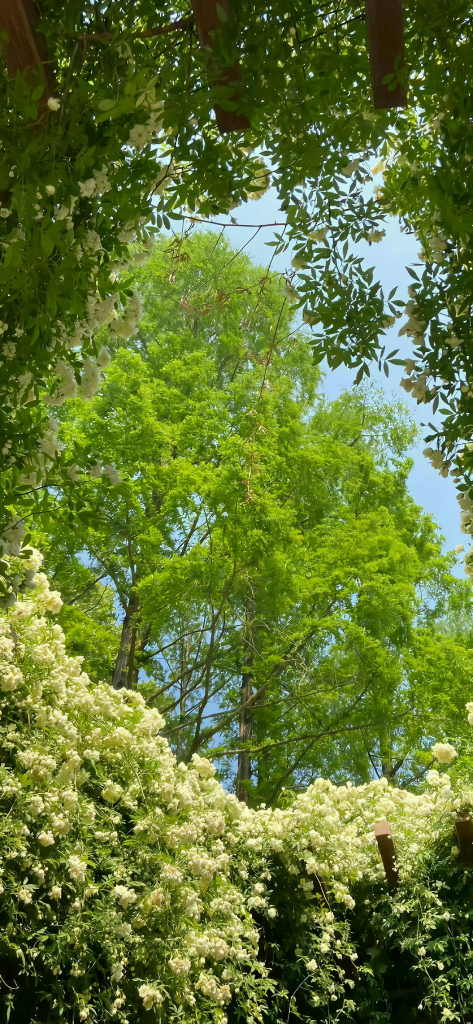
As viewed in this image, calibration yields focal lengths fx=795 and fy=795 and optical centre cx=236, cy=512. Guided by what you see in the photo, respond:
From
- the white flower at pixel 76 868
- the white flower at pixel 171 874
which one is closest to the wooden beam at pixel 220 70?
the white flower at pixel 76 868

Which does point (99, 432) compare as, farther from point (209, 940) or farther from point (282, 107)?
point (282, 107)

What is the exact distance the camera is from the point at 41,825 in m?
2.62

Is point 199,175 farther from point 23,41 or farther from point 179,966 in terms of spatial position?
point 179,966

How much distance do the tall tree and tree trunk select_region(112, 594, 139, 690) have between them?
28mm

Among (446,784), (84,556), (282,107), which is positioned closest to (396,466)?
(84,556)

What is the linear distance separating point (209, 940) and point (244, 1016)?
0.53m

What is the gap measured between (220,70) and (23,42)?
42 cm

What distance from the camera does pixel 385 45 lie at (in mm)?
1736

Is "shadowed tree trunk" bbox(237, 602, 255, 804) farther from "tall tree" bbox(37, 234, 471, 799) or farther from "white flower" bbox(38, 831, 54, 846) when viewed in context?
"white flower" bbox(38, 831, 54, 846)

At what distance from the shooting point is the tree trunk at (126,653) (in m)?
8.88

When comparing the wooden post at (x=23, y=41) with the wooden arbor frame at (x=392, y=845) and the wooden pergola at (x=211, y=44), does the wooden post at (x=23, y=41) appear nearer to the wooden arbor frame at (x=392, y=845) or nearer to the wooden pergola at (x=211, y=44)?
the wooden pergola at (x=211, y=44)

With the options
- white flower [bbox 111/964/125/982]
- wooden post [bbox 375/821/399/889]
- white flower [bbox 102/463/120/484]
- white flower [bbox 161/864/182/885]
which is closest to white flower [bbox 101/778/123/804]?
white flower [bbox 161/864/182/885]

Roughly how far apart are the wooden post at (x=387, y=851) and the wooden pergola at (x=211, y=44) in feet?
9.70

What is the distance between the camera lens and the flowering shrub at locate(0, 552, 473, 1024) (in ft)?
8.41
